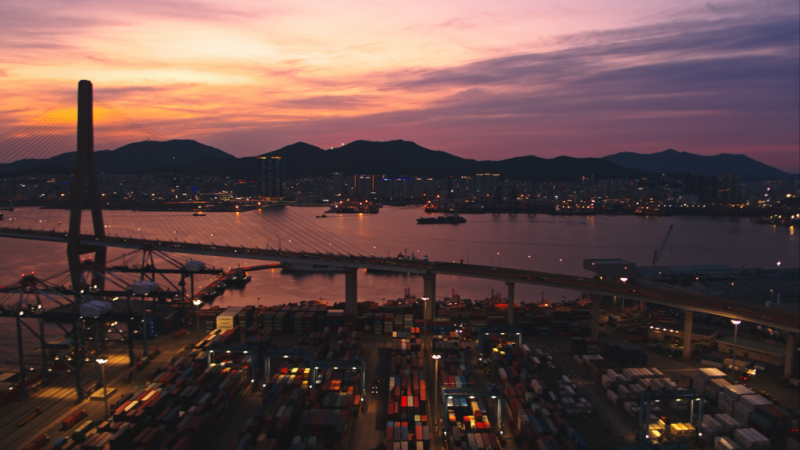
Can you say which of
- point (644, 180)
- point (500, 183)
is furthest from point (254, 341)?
point (644, 180)

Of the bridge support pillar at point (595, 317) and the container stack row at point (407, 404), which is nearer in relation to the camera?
the container stack row at point (407, 404)

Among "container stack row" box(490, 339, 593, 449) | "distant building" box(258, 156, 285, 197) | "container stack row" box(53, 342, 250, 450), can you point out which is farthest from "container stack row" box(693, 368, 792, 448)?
"distant building" box(258, 156, 285, 197)

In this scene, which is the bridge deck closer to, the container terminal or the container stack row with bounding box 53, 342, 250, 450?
the container terminal

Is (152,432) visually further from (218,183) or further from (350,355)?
(218,183)

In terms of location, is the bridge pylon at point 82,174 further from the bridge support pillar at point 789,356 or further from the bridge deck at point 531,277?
the bridge support pillar at point 789,356

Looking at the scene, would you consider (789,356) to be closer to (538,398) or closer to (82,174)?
(538,398)

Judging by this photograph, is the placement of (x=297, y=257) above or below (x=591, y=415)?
above

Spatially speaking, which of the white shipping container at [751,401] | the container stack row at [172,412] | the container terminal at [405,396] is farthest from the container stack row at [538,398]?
the container stack row at [172,412]

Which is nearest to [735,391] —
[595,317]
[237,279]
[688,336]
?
[688,336]
